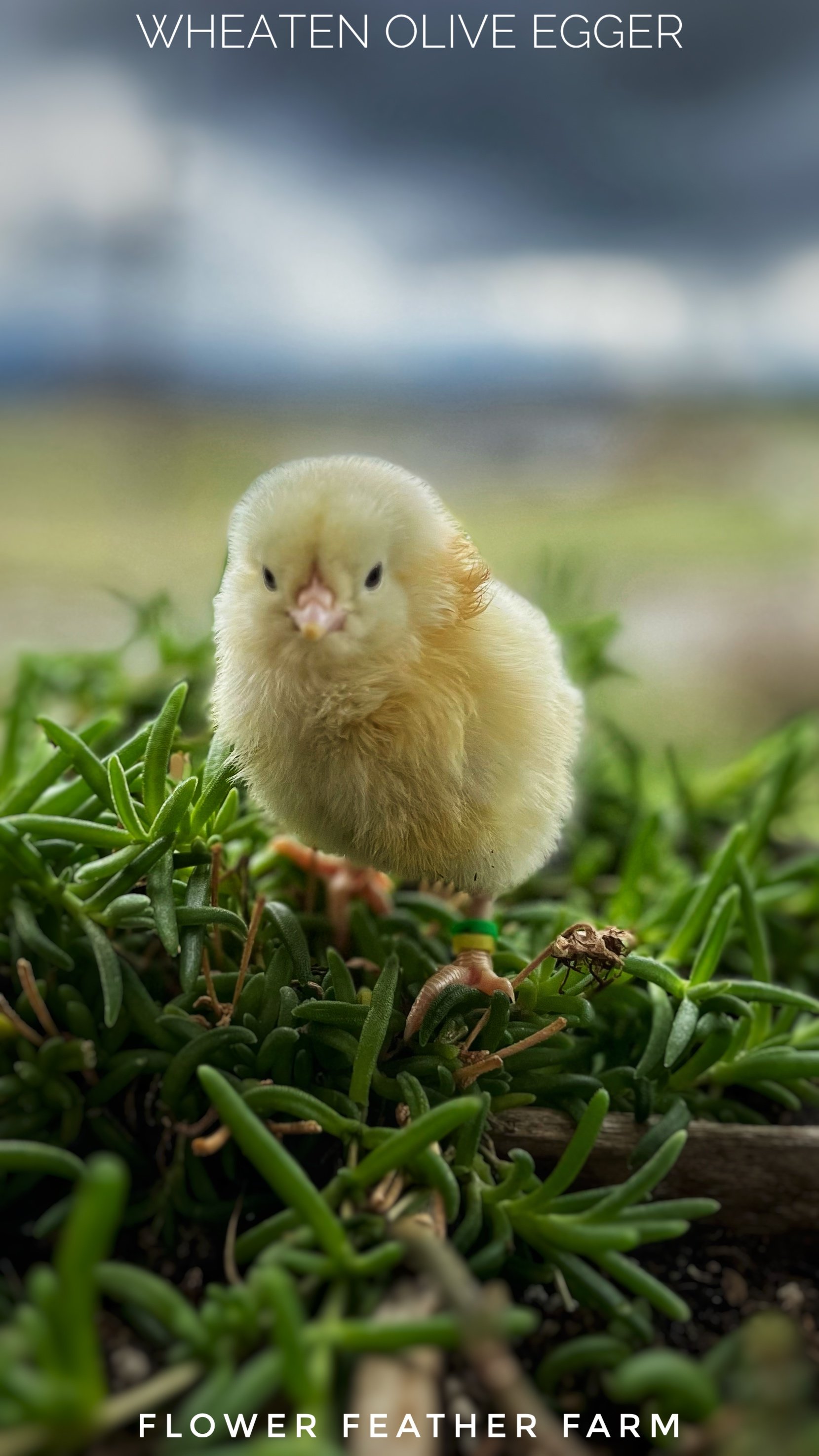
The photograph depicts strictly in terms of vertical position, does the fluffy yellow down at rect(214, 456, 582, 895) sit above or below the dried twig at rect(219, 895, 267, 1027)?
above

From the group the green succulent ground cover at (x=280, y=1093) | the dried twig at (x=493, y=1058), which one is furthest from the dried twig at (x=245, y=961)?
the dried twig at (x=493, y=1058)

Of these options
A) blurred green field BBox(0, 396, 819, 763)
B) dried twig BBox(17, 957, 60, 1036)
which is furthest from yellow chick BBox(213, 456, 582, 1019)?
blurred green field BBox(0, 396, 819, 763)

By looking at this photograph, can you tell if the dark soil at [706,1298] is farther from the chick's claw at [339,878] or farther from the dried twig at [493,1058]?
the chick's claw at [339,878]

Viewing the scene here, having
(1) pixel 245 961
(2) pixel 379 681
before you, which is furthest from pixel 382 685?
(1) pixel 245 961

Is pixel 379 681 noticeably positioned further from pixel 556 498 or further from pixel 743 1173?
pixel 556 498

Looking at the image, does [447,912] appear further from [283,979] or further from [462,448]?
[462,448]

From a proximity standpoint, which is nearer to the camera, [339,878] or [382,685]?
[382,685]

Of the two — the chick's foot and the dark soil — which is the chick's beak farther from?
the dark soil
